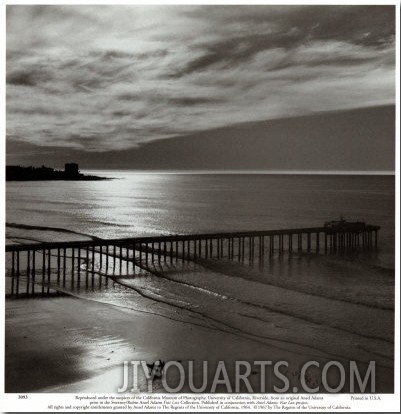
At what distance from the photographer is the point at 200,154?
337 inches

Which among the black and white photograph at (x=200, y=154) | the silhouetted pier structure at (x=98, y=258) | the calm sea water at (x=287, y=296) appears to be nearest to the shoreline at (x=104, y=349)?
the black and white photograph at (x=200, y=154)

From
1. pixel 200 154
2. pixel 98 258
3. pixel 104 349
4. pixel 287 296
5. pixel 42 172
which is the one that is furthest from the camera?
pixel 98 258

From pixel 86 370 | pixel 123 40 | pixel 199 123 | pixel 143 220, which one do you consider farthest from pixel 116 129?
pixel 143 220

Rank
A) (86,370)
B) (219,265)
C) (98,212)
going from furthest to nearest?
(98,212), (219,265), (86,370)

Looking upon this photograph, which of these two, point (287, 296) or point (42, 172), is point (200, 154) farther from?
point (42, 172)

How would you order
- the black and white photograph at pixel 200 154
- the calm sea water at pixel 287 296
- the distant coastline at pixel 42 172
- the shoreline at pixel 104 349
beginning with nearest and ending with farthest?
the shoreline at pixel 104 349 → the black and white photograph at pixel 200 154 → the calm sea water at pixel 287 296 → the distant coastline at pixel 42 172

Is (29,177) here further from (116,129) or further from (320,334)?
(320,334)

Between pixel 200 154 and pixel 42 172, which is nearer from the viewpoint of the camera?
pixel 200 154

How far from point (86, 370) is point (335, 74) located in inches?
219

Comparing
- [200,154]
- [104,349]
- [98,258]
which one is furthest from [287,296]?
[98,258]

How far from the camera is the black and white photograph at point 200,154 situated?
5.45m

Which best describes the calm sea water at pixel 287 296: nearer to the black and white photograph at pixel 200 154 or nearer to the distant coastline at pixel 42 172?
the black and white photograph at pixel 200 154

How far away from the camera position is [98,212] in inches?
847

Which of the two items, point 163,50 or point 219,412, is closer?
point 219,412
